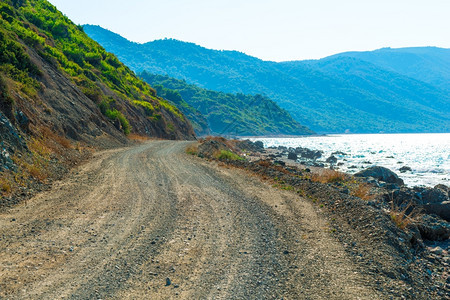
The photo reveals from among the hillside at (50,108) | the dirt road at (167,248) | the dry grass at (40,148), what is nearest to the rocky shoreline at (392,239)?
the dirt road at (167,248)

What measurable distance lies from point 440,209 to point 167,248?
13.6 m

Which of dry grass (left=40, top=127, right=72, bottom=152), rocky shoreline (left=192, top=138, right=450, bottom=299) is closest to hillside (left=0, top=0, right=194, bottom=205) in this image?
dry grass (left=40, top=127, right=72, bottom=152)

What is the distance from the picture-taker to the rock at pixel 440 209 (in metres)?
15.4

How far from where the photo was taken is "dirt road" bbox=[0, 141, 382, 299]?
6.14 metres

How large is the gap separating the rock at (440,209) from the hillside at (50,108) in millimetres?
16947

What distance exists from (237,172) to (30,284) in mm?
15680

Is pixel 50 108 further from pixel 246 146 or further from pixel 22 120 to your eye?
pixel 246 146

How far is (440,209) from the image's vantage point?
15.5m

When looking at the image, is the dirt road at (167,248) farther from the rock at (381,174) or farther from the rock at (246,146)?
the rock at (246,146)

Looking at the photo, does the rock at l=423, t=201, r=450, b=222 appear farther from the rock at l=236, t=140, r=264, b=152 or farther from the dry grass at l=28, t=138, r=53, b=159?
the rock at l=236, t=140, r=264, b=152

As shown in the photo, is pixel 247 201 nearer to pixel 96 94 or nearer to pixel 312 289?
pixel 312 289

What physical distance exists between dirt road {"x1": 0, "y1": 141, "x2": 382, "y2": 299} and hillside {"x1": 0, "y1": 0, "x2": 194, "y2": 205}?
2.70 meters

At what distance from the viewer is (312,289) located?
6.31m

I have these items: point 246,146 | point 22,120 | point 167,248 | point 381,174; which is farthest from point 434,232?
point 246,146
